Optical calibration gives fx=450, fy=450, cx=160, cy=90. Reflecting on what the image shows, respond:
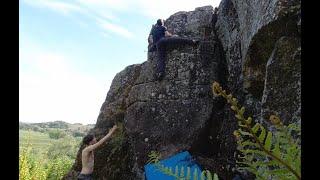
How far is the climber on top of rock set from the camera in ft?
49.2

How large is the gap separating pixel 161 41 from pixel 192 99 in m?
2.39

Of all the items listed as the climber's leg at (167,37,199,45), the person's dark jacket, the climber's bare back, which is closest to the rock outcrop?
the climber's leg at (167,37,199,45)

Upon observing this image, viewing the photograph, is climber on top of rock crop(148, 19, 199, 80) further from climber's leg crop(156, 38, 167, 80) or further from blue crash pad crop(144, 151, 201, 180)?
blue crash pad crop(144, 151, 201, 180)

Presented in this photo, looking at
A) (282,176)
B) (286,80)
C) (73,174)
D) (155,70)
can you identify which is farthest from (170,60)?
(282,176)

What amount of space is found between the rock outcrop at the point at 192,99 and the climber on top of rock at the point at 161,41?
197mm

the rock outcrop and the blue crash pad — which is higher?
the rock outcrop

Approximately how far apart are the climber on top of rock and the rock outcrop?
7.8 inches

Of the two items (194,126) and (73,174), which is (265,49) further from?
(73,174)

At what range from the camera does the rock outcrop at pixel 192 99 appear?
11.3m

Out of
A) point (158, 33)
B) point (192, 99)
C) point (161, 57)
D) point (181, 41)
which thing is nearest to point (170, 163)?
point (192, 99)

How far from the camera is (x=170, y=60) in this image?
15.1 m

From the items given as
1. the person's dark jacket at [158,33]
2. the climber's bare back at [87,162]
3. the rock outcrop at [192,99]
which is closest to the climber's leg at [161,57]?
the rock outcrop at [192,99]
